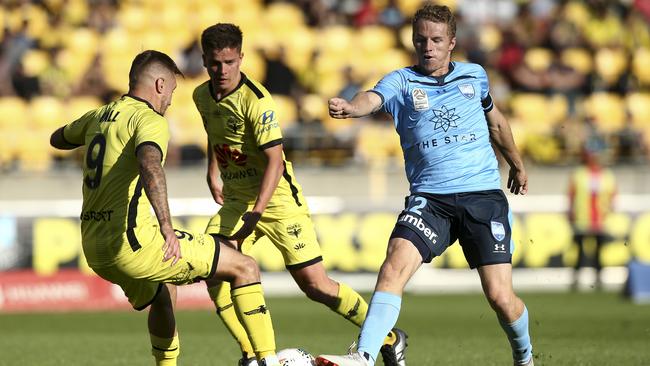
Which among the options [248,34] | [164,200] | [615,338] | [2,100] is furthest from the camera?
[248,34]

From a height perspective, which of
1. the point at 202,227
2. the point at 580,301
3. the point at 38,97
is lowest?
the point at 580,301

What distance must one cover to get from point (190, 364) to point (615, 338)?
443 centimetres

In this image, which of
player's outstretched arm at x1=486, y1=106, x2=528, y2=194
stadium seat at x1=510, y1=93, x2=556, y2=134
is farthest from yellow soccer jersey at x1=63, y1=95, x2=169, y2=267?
stadium seat at x1=510, y1=93, x2=556, y2=134

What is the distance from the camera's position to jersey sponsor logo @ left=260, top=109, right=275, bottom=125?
7.94m

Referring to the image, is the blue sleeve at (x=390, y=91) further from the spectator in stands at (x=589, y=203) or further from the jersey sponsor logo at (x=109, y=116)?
the spectator in stands at (x=589, y=203)

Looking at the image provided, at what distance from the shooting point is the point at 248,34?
2259cm

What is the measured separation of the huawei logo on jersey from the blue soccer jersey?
1.42 meters

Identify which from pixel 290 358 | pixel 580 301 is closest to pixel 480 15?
pixel 580 301

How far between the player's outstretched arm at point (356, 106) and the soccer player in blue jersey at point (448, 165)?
0.08 m

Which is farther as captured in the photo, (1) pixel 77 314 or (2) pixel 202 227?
(2) pixel 202 227

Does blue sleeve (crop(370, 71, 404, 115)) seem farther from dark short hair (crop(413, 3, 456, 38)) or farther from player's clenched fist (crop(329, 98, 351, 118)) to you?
player's clenched fist (crop(329, 98, 351, 118))

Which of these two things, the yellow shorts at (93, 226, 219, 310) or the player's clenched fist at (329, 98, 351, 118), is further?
the yellow shorts at (93, 226, 219, 310)

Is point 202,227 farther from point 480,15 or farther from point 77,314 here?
point 480,15

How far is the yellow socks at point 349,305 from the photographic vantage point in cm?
851
